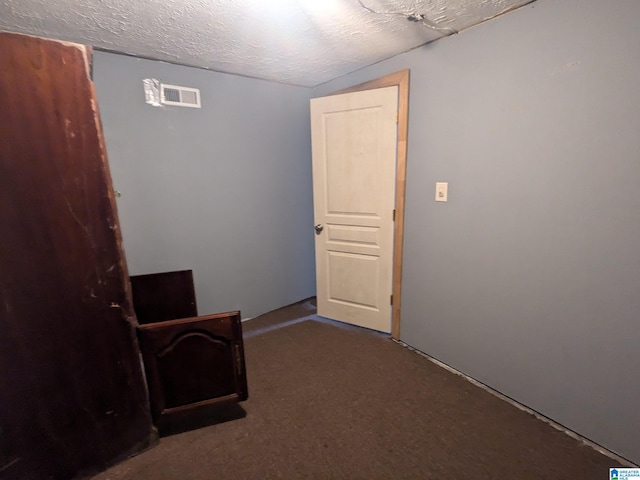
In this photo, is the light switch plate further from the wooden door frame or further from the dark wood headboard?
the dark wood headboard

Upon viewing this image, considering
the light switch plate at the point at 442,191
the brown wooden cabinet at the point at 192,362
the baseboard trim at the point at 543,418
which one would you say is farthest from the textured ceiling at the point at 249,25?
the baseboard trim at the point at 543,418

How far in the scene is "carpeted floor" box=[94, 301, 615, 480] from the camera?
1.31 m

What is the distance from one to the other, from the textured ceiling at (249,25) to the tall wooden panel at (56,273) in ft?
2.14

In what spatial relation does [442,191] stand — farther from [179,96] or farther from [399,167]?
[179,96]

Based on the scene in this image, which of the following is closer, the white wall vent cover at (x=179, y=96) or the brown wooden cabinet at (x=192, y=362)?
the brown wooden cabinet at (x=192, y=362)

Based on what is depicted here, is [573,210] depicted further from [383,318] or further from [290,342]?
[290,342]

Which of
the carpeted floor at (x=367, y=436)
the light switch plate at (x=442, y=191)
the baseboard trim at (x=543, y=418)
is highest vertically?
the light switch plate at (x=442, y=191)

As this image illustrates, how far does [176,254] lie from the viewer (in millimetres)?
2344

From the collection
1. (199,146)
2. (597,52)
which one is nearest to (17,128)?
(199,146)

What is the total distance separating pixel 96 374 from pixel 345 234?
189cm

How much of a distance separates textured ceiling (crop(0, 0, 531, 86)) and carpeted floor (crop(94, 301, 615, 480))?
7.21 ft

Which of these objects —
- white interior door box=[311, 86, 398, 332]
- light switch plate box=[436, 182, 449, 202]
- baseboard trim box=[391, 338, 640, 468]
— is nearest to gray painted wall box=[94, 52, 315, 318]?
white interior door box=[311, 86, 398, 332]

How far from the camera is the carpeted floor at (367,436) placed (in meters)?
1.31

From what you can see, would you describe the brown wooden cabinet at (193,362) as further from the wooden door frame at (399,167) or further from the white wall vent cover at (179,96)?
the white wall vent cover at (179,96)
